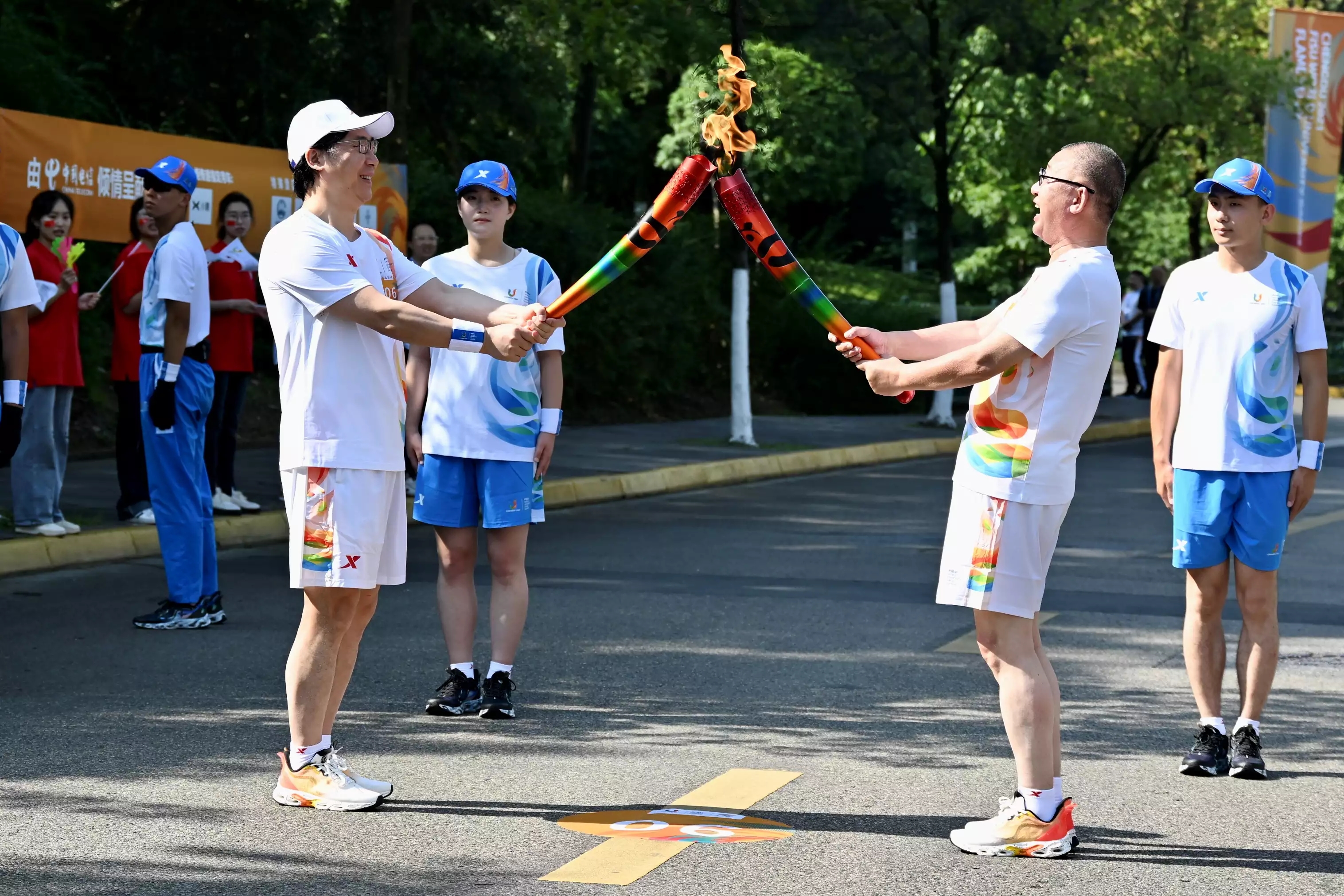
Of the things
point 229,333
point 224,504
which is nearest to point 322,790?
point 229,333

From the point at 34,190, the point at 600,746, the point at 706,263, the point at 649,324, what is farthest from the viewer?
the point at 706,263

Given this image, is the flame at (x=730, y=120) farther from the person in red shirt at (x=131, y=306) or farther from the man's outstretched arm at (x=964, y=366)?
the person in red shirt at (x=131, y=306)

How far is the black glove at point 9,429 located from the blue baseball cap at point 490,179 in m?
2.44

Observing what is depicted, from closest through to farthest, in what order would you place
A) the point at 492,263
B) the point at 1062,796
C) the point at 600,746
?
the point at 1062,796 → the point at 600,746 → the point at 492,263

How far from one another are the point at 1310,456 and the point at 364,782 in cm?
347

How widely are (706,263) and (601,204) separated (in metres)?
1.78

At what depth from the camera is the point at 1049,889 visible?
15.3ft

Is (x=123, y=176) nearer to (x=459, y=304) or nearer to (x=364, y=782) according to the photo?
(x=459, y=304)

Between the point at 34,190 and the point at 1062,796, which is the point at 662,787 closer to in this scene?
the point at 1062,796

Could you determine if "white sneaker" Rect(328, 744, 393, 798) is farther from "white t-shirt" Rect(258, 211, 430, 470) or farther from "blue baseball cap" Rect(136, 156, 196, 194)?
"blue baseball cap" Rect(136, 156, 196, 194)

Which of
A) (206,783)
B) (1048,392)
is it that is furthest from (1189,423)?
(206,783)

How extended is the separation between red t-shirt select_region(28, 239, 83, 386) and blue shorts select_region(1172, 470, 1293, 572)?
23.3ft

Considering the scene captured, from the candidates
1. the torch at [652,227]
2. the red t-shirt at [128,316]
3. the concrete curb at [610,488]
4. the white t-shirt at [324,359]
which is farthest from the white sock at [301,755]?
the red t-shirt at [128,316]

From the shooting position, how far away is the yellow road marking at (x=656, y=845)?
4.66 m
